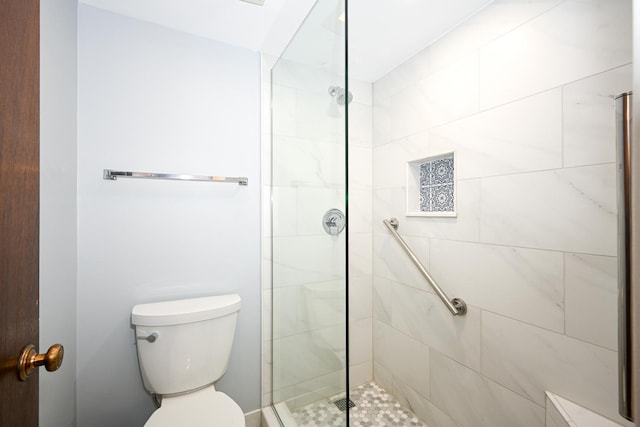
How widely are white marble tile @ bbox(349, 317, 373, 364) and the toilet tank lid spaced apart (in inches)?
35.1

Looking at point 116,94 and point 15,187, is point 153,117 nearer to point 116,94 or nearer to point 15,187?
point 116,94

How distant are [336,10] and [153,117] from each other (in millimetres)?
984

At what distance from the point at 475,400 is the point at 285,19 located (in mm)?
1999

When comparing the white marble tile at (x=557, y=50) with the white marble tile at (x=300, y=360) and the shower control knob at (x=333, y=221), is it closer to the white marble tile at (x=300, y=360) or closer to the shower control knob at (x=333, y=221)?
the shower control knob at (x=333, y=221)

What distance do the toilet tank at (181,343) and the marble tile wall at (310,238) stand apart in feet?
1.03

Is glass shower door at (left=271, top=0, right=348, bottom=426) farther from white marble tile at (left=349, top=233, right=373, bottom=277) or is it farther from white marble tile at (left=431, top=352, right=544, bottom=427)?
white marble tile at (left=431, top=352, right=544, bottom=427)

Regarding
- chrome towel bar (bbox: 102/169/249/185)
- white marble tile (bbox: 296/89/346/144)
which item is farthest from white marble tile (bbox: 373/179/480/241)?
chrome towel bar (bbox: 102/169/249/185)

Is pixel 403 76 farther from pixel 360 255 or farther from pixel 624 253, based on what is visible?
pixel 624 253

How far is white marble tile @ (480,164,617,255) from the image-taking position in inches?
33.8

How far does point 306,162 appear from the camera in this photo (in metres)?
1.18

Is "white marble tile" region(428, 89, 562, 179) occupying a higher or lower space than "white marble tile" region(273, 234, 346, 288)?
higher

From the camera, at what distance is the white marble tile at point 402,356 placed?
1498 mm

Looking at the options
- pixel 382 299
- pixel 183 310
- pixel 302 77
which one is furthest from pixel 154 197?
pixel 382 299

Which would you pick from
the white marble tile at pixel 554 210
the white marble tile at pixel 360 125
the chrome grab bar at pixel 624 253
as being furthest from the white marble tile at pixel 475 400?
the white marble tile at pixel 360 125
